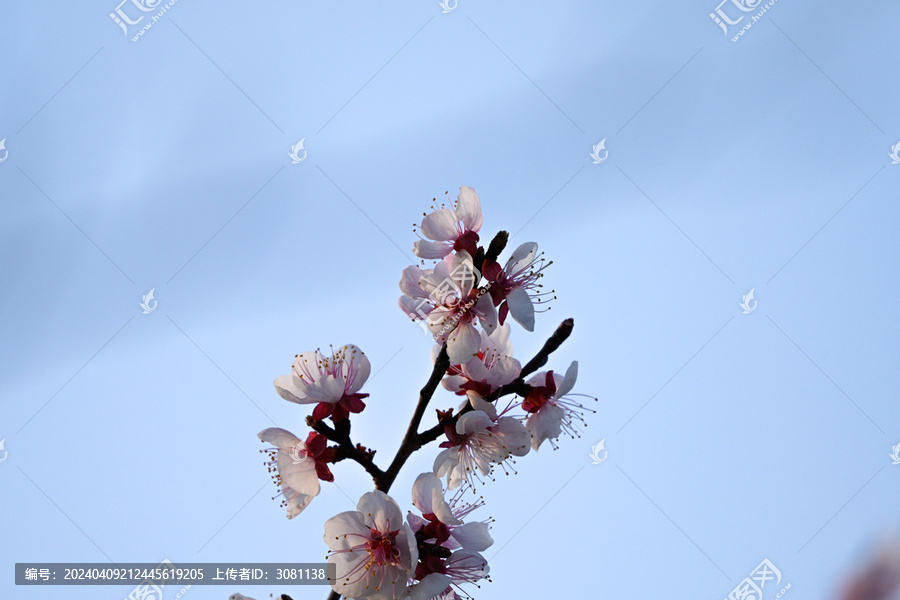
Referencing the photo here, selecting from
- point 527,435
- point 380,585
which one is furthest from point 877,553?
point 380,585

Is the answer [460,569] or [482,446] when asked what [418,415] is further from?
[460,569]

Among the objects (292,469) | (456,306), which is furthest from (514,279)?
(292,469)

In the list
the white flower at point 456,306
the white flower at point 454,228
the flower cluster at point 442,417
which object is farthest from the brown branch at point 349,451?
the white flower at point 454,228

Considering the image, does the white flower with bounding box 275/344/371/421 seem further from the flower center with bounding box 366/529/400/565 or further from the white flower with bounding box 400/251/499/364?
the flower center with bounding box 366/529/400/565

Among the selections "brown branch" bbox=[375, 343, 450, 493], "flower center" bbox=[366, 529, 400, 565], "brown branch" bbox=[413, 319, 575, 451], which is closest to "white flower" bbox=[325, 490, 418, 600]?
"flower center" bbox=[366, 529, 400, 565]

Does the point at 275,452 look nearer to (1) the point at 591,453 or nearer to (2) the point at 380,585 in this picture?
(2) the point at 380,585

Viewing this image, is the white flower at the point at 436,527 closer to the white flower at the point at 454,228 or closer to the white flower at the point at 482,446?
the white flower at the point at 482,446
